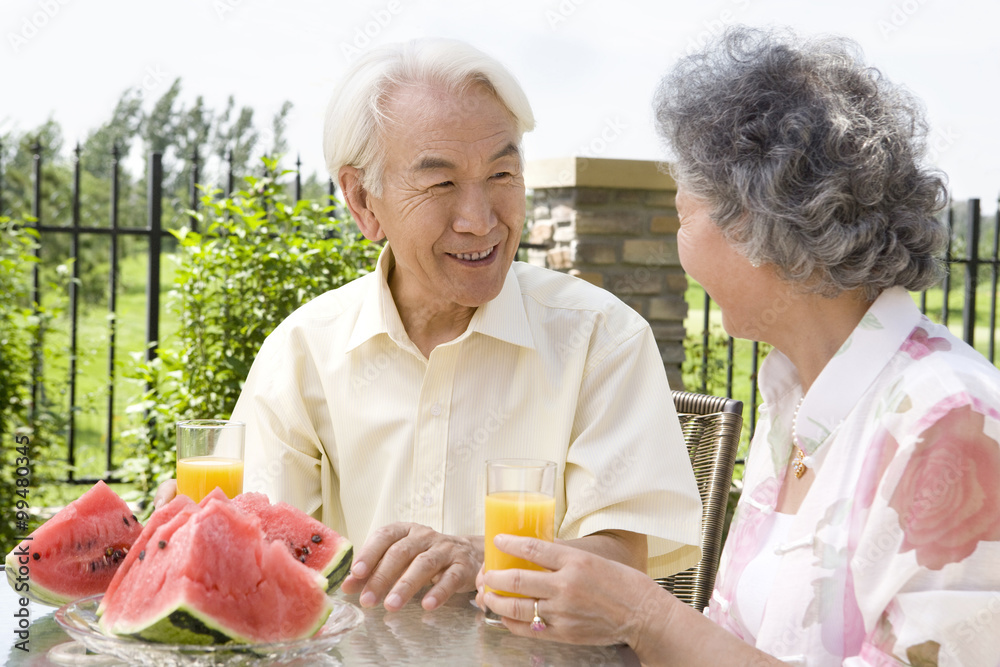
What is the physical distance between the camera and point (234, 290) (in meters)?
4.18

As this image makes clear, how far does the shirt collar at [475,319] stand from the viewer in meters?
2.21

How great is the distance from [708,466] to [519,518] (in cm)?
110

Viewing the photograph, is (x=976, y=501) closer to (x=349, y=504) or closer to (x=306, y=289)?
(x=349, y=504)

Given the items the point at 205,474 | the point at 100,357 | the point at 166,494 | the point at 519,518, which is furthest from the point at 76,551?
the point at 100,357

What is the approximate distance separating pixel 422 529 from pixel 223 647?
1.94 ft

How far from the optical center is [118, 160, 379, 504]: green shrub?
13.7ft

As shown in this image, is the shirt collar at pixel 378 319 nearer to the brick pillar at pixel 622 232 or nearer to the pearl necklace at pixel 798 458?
the pearl necklace at pixel 798 458

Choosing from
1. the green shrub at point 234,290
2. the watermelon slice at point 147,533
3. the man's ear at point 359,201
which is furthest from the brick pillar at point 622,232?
the watermelon slice at point 147,533

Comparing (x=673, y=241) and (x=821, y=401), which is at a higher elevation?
(x=673, y=241)

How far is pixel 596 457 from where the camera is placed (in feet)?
6.84

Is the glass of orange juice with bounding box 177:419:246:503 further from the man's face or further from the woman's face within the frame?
the woman's face

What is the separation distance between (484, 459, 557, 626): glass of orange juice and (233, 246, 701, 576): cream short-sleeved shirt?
20.3 inches


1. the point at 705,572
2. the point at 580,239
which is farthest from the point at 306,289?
the point at 705,572

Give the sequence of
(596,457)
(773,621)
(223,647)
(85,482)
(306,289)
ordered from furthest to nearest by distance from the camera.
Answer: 1. (85,482)
2. (306,289)
3. (596,457)
4. (773,621)
5. (223,647)
